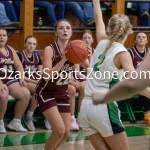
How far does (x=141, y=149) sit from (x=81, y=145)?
0.86 m

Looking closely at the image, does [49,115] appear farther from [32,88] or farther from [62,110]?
[32,88]

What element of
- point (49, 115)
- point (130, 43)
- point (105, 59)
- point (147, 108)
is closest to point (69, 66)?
point (49, 115)

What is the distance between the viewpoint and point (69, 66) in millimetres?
6438

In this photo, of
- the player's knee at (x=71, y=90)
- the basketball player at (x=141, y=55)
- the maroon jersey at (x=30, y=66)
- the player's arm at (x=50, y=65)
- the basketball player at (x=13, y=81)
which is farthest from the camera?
the basketball player at (x=141, y=55)

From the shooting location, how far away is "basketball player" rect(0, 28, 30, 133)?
846 cm

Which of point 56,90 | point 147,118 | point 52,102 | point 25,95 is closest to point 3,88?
point 25,95

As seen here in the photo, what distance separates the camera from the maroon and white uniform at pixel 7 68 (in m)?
8.46

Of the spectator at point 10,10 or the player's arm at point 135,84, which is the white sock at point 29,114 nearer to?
the spectator at point 10,10

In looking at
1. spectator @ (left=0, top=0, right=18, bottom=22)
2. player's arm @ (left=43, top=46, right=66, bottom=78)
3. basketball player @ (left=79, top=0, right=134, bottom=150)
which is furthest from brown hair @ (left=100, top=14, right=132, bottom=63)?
spectator @ (left=0, top=0, right=18, bottom=22)

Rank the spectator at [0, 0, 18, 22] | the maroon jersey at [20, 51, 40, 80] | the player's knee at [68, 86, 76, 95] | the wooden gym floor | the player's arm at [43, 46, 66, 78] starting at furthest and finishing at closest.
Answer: the spectator at [0, 0, 18, 22]
the maroon jersey at [20, 51, 40, 80]
the player's knee at [68, 86, 76, 95]
the wooden gym floor
the player's arm at [43, 46, 66, 78]

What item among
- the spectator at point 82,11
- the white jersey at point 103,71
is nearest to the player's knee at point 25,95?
the spectator at point 82,11

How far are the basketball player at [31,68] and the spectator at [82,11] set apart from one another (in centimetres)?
193

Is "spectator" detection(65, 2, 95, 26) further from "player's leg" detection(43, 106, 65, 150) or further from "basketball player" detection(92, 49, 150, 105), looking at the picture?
"basketball player" detection(92, 49, 150, 105)

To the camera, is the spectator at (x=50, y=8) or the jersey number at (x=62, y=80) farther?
the spectator at (x=50, y=8)
